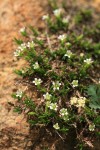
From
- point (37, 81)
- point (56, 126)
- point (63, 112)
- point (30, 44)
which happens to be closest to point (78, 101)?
point (63, 112)

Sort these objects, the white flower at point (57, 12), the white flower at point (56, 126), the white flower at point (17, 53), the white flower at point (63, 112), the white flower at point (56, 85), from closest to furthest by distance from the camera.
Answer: the white flower at point (56, 126) → the white flower at point (63, 112) → the white flower at point (56, 85) → the white flower at point (17, 53) → the white flower at point (57, 12)

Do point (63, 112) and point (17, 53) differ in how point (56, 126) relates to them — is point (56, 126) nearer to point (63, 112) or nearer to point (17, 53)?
point (63, 112)

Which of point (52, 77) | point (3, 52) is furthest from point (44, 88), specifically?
point (3, 52)

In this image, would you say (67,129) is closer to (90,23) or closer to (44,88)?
(44,88)

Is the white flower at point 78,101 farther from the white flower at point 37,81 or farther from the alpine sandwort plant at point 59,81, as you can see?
the white flower at point 37,81

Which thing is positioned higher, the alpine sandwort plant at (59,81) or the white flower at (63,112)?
the alpine sandwort plant at (59,81)

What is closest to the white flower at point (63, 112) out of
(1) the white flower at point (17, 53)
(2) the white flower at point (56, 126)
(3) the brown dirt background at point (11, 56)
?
(2) the white flower at point (56, 126)
